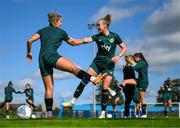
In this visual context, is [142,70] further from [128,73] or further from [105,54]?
[105,54]

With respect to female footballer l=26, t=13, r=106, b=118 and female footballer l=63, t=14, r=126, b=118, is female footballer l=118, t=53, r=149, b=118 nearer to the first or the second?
female footballer l=63, t=14, r=126, b=118

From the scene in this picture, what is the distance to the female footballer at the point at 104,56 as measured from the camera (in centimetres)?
1168

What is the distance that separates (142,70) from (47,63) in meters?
4.12

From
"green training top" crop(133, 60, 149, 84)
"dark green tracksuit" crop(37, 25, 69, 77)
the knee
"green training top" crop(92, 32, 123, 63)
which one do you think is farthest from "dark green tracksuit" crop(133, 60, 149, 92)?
the knee

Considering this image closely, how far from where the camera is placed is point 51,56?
10500 mm

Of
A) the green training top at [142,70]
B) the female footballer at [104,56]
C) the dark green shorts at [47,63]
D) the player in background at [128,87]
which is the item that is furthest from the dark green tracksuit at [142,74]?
the dark green shorts at [47,63]

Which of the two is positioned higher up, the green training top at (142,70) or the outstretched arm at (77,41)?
the outstretched arm at (77,41)

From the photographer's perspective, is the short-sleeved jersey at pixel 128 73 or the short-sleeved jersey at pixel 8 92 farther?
the short-sleeved jersey at pixel 8 92

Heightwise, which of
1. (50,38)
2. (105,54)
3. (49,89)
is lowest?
(49,89)

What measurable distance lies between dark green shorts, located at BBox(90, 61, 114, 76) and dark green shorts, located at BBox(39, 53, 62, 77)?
4.61ft

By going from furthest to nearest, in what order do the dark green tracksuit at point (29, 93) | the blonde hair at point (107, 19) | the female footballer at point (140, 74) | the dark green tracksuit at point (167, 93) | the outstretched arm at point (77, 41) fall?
1. the dark green tracksuit at point (29, 93)
2. the dark green tracksuit at point (167, 93)
3. the female footballer at point (140, 74)
4. the blonde hair at point (107, 19)
5. the outstretched arm at point (77, 41)

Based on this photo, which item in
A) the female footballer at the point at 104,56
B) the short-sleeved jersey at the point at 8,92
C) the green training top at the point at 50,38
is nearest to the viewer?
the green training top at the point at 50,38

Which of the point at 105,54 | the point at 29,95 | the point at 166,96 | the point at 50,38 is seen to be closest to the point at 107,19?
the point at 105,54

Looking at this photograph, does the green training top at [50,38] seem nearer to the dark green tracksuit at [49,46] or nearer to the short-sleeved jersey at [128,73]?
the dark green tracksuit at [49,46]
